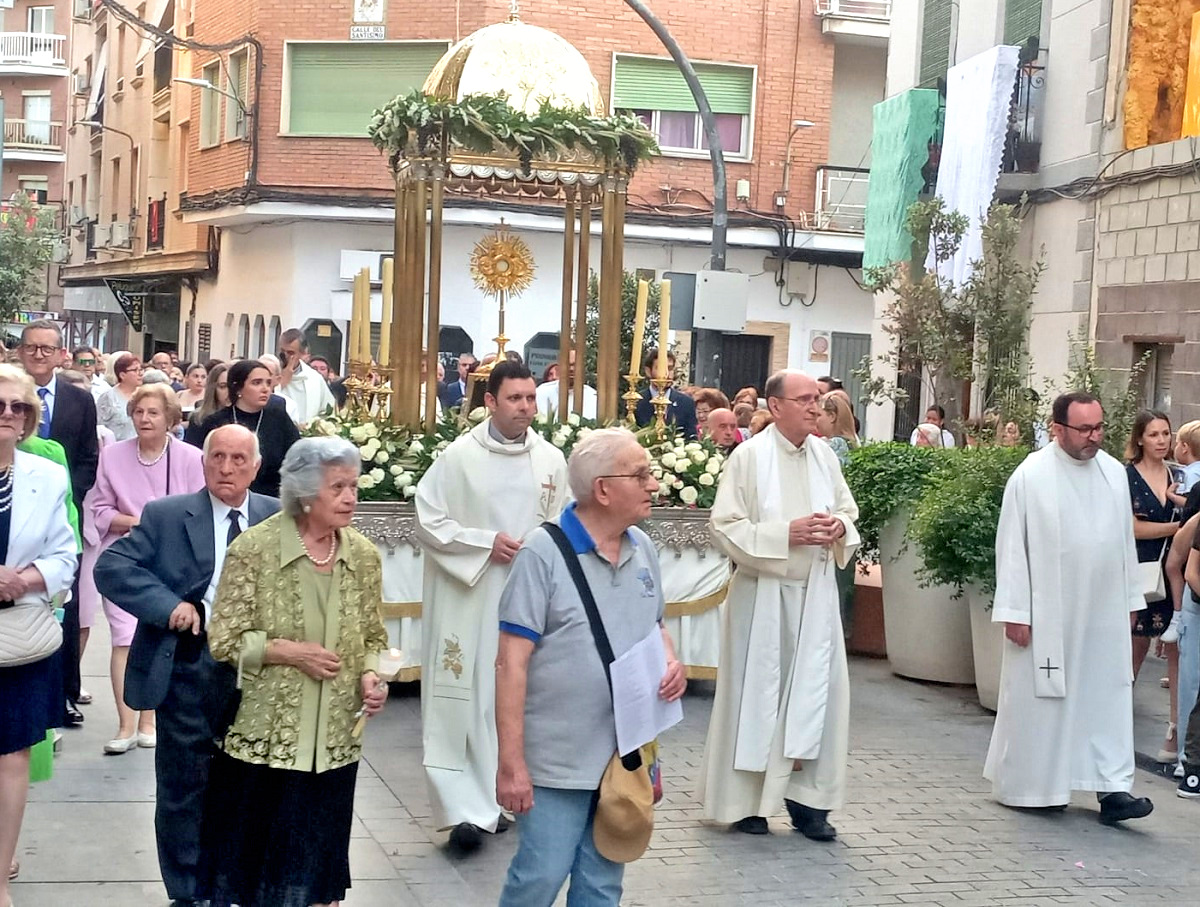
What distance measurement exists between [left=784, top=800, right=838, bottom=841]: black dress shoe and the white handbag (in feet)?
10.6

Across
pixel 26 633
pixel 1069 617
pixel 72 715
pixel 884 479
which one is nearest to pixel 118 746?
pixel 72 715

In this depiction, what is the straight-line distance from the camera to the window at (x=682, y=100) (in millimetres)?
27219

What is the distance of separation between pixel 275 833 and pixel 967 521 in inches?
227

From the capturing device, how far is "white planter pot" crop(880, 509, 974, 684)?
1074 centimetres

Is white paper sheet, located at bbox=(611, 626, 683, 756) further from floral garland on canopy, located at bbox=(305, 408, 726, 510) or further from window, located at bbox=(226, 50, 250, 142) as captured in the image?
window, located at bbox=(226, 50, 250, 142)

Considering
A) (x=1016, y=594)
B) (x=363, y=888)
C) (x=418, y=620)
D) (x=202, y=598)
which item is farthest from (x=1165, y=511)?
(x=202, y=598)

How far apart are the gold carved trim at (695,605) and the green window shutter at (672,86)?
58.7 feet

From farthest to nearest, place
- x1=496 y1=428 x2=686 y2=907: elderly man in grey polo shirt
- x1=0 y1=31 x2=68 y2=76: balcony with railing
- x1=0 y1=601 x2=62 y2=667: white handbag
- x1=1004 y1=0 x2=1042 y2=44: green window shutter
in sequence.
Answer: x1=0 y1=31 x2=68 y2=76: balcony with railing, x1=1004 y1=0 x2=1042 y2=44: green window shutter, x1=0 y1=601 x2=62 y2=667: white handbag, x1=496 y1=428 x2=686 y2=907: elderly man in grey polo shirt

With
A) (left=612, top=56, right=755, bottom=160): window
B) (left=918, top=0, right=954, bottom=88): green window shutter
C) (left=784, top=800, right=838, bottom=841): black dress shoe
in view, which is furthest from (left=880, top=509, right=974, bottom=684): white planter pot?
(left=612, top=56, right=755, bottom=160): window

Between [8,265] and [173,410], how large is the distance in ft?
104

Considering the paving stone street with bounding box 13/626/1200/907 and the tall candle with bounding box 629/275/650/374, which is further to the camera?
the tall candle with bounding box 629/275/650/374

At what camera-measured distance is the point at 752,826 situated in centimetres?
Answer: 724

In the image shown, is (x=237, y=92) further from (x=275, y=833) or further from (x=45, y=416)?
(x=275, y=833)

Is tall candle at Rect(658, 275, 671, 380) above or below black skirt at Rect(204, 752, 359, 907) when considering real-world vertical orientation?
above
